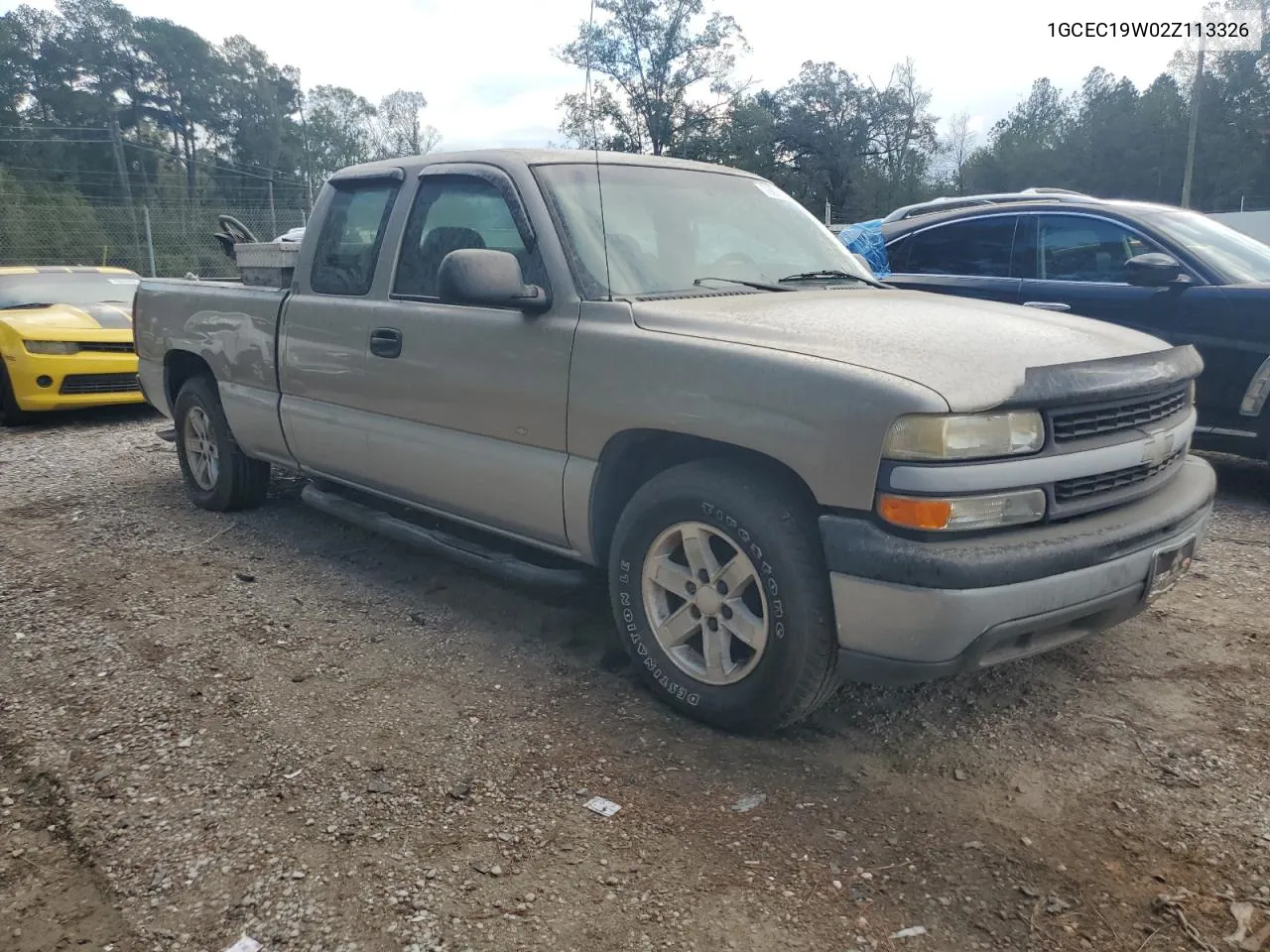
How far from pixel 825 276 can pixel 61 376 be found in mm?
7406

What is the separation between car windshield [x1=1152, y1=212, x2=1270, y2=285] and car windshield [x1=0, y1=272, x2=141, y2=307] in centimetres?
838

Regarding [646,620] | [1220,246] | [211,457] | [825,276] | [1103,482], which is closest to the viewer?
[1103,482]

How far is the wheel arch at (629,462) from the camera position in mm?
3136

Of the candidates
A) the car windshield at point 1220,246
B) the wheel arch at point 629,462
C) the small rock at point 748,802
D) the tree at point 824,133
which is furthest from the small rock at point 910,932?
the tree at point 824,133

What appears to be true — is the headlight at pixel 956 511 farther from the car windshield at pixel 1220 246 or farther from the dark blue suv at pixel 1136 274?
the car windshield at pixel 1220 246

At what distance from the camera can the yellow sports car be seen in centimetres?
855

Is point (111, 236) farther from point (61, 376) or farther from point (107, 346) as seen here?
point (61, 376)

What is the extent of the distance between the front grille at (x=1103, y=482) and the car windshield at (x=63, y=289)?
8699 mm

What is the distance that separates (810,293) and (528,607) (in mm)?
1738

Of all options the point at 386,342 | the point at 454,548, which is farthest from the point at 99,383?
the point at 454,548

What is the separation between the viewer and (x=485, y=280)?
3.30 m

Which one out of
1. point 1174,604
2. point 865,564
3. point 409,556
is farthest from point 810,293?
point 409,556

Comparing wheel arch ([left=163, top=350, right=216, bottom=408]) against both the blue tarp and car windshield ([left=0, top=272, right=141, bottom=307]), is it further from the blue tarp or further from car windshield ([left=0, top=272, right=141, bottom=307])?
the blue tarp

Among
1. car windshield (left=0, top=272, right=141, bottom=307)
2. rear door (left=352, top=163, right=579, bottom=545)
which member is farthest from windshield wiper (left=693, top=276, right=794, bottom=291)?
car windshield (left=0, top=272, right=141, bottom=307)
